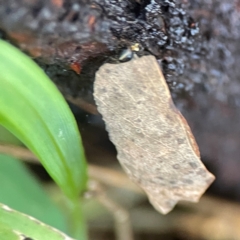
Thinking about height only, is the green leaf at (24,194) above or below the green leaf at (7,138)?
below

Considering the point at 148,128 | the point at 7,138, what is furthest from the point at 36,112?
the point at 7,138

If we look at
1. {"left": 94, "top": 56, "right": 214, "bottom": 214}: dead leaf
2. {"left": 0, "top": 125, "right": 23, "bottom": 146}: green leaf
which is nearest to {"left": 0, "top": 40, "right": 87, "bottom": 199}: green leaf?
{"left": 94, "top": 56, "right": 214, "bottom": 214}: dead leaf

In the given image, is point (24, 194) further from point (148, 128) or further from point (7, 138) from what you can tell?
point (148, 128)

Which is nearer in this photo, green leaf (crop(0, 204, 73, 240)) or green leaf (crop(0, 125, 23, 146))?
green leaf (crop(0, 204, 73, 240))

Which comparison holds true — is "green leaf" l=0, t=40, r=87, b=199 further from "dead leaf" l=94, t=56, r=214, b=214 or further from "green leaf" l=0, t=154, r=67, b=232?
"green leaf" l=0, t=154, r=67, b=232

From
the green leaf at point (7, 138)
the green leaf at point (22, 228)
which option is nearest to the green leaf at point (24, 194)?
the green leaf at point (7, 138)

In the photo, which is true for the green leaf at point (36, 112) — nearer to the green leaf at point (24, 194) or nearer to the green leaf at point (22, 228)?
the green leaf at point (22, 228)
